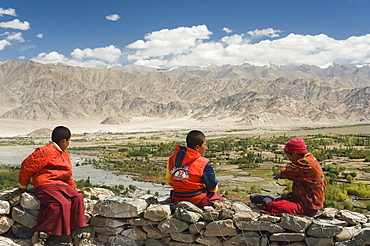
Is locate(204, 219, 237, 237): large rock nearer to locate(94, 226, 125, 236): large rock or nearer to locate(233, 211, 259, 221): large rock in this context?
locate(233, 211, 259, 221): large rock

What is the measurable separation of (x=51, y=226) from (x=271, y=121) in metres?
112

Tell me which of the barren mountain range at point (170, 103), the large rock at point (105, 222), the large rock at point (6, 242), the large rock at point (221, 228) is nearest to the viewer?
the large rock at point (221, 228)

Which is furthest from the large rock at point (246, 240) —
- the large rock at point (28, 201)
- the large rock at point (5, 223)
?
the large rock at point (5, 223)

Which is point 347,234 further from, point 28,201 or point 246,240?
point 28,201

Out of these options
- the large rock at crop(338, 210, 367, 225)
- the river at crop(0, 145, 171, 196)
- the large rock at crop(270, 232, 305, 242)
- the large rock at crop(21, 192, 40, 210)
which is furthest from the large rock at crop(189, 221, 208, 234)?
the river at crop(0, 145, 171, 196)

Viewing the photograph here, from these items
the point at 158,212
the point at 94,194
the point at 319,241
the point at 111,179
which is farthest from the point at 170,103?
the point at 319,241

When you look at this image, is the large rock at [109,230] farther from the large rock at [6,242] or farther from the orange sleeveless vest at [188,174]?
the large rock at [6,242]

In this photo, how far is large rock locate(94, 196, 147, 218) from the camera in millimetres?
4602

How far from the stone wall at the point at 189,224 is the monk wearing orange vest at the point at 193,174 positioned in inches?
6.9

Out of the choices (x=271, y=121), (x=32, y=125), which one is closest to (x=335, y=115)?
(x=271, y=121)

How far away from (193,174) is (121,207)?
1174 millimetres

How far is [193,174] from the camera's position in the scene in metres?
4.55

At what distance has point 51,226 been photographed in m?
4.27

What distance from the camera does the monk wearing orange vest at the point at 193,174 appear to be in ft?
15.0
